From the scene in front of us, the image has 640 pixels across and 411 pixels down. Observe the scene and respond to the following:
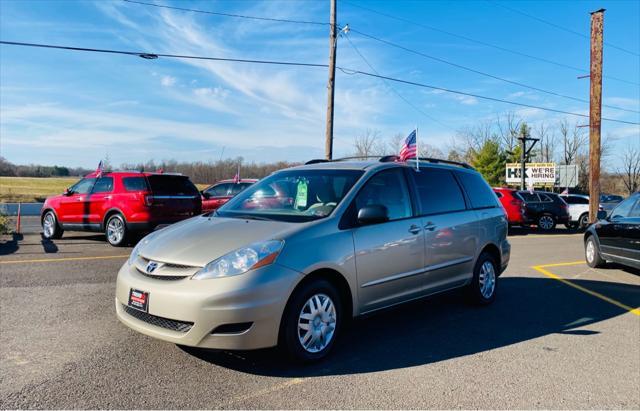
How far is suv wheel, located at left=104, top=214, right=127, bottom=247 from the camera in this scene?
10758 mm

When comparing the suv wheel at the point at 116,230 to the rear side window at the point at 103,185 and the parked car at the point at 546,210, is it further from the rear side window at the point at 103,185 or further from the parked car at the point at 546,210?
the parked car at the point at 546,210

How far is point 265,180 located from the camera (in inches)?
211

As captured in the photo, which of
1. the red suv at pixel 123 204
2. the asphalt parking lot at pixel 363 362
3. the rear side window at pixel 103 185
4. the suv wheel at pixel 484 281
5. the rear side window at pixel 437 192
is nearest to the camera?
the asphalt parking lot at pixel 363 362

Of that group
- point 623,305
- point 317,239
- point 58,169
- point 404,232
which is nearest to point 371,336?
point 404,232

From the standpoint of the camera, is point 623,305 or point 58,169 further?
point 58,169

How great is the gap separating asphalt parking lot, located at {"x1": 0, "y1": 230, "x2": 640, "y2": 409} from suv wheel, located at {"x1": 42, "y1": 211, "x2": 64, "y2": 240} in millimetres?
6174

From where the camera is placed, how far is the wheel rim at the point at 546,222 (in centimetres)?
1898

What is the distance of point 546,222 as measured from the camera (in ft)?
62.4

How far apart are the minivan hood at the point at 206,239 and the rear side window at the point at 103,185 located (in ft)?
24.9

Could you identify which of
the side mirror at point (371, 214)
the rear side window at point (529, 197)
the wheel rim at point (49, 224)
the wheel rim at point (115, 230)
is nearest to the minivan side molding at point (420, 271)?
the side mirror at point (371, 214)

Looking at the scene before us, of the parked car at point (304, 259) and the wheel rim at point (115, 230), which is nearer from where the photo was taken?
the parked car at point (304, 259)

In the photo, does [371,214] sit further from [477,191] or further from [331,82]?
[331,82]

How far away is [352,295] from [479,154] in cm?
5859

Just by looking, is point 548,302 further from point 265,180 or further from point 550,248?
point 550,248
